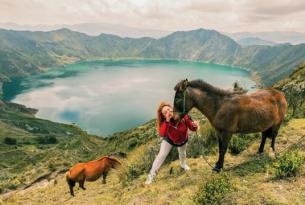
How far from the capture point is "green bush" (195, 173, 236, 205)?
649 centimetres

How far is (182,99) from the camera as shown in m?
8.15

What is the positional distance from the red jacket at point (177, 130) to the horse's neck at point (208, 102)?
2.40 feet

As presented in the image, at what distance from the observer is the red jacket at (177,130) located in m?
8.89

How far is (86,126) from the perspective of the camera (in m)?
141

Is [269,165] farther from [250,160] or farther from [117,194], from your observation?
[117,194]

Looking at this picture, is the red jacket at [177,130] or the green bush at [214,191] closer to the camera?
the green bush at [214,191]

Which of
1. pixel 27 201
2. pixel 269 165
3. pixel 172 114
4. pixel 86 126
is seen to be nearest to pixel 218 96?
pixel 172 114


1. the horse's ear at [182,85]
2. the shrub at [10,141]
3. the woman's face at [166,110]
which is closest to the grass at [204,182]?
the woman's face at [166,110]

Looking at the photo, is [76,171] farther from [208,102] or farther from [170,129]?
[208,102]

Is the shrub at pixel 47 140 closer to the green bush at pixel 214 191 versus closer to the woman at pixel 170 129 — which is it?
the woman at pixel 170 129

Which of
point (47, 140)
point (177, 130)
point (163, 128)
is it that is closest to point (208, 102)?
point (177, 130)

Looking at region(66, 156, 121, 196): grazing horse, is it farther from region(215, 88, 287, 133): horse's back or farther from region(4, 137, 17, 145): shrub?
region(4, 137, 17, 145): shrub

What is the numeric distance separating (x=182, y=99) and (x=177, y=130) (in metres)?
1.26

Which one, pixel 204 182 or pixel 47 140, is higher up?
pixel 204 182
